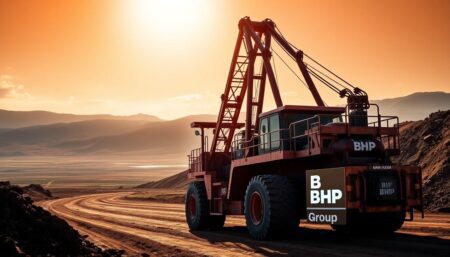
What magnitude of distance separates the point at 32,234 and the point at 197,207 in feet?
24.6

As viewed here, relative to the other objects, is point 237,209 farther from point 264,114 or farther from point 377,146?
point 377,146

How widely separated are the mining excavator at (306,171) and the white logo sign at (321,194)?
22mm

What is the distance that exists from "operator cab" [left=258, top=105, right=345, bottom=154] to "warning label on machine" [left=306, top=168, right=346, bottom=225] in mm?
1833

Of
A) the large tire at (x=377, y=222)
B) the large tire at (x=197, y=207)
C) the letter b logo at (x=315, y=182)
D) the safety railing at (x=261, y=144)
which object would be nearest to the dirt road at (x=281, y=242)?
the large tire at (x=377, y=222)

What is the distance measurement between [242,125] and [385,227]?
25.0ft

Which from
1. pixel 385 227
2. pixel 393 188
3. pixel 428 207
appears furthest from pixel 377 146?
pixel 428 207

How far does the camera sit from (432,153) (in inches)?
1196

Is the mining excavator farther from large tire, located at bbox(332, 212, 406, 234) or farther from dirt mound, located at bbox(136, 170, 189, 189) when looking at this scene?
dirt mound, located at bbox(136, 170, 189, 189)

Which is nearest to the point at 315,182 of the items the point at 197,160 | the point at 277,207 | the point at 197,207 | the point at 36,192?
the point at 277,207

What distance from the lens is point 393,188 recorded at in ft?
42.0

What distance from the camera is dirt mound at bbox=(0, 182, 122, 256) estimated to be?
434 inches

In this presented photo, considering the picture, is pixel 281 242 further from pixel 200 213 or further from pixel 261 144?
pixel 200 213

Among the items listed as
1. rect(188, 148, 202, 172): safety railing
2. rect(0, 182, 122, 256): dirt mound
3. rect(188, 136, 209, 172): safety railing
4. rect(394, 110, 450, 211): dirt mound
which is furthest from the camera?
rect(394, 110, 450, 211): dirt mound

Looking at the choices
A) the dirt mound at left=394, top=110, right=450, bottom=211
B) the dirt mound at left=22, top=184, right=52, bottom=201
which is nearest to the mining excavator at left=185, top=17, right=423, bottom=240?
the dirt mound at left=394, top=110, right=450, bottom=211
